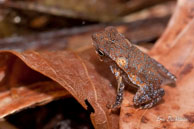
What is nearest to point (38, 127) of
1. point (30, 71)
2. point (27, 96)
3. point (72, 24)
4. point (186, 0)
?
point (27, 96)

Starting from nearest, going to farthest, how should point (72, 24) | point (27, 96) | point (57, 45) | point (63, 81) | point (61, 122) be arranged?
point (63, 81), point (27, 96), point (61, 122), point (57, 45), point (72, 24)

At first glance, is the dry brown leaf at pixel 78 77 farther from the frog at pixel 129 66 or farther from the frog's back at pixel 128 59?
the frog's back at pixel 128 59

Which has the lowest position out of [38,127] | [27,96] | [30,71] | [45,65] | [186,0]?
[38,127]

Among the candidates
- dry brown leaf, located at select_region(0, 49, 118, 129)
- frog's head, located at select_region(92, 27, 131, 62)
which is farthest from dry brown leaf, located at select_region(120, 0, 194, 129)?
frog's head, located at select_region(92, 27, 131, 62)

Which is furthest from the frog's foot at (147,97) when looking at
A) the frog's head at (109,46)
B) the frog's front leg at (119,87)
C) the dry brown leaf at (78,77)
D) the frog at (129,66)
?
the frog's head at (109,46)

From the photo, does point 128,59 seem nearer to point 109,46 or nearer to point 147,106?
point 109,46

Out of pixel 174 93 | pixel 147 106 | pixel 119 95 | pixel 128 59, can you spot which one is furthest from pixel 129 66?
pixel 174 93

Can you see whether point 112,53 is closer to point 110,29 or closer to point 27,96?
point 110,29

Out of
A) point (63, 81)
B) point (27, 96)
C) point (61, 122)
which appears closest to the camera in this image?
point (63, 81)
